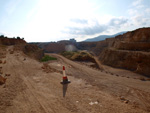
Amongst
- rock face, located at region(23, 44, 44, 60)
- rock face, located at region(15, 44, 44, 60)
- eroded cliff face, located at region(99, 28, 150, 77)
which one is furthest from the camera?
rock face, located at region(23, 44, 44, 60)

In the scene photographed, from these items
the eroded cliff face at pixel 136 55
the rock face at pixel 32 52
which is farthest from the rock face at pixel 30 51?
the eroded cliff face at pixel 136 55

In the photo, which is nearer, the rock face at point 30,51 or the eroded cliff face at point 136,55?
the eroded cliff face at point 136,55

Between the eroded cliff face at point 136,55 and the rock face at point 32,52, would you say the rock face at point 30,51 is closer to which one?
the rock face at point 32,52

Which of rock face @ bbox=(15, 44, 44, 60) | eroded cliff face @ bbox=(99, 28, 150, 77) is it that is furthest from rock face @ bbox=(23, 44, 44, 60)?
eroded cliff face @ bbox=(99, 28, 150, 77)

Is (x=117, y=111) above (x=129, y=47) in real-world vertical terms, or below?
below

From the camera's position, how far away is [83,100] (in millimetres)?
4070

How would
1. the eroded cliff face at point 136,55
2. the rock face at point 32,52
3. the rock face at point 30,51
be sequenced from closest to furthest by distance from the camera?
the eroded cliff face at point 136,55 → the rock face at point 30,51 → the rock face at point 32,52

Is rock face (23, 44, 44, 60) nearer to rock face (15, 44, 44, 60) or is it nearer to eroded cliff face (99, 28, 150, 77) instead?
rock face (15, 44, 44, 60)

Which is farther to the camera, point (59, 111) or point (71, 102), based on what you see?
point (71, 102)

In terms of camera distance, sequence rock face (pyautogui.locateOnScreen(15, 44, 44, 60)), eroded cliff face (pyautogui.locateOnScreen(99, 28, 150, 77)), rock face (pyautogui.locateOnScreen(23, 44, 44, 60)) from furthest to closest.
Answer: rock face (pyautogui.locateOnScreen(23, 44, 44, 60)), rock face (pyautogui.locateOnScreen(15, 44, 44, 60)), eroded cliff face (pyautogui.locateOnScreen(99, 28, 150, 77))

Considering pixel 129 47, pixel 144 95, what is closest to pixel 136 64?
pixel 129 47

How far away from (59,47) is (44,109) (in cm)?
6417

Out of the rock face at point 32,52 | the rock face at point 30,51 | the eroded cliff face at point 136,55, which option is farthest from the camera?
the rock face at point 32,52

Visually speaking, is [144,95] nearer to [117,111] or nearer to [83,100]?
[117,111]
